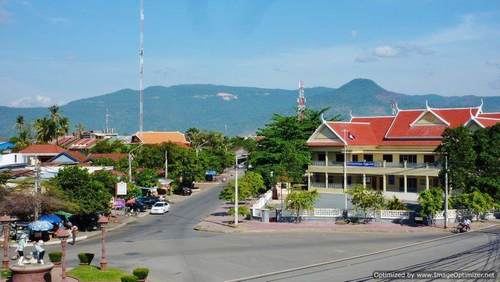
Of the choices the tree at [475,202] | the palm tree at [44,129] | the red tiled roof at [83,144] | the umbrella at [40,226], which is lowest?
the umbrella at [40,226]

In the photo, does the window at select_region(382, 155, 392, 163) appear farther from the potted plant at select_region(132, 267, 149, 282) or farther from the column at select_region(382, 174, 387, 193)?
the potted plant at select_region(132, 267, 149, 282)

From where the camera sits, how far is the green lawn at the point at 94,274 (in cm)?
2798

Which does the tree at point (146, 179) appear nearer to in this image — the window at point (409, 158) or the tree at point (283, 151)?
the tree at point (283, 151)

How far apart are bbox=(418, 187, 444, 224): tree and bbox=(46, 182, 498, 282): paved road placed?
3851mm

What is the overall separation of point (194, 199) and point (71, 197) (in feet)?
101

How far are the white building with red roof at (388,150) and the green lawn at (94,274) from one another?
34641 mm

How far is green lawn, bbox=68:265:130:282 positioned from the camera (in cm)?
2798

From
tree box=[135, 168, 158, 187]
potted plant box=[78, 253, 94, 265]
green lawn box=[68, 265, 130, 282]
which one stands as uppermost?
tree box=[135, 168, 158, 187]

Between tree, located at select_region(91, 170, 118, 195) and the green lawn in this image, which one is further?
tree, located at select_region(91, 170, 118, 195)

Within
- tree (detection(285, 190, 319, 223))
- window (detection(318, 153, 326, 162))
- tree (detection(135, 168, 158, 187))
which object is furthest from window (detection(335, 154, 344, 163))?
tree (detection(135, 168, 158, 187))

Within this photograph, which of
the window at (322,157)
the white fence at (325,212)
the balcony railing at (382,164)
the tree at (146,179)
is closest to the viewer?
the white fence at (325,212)

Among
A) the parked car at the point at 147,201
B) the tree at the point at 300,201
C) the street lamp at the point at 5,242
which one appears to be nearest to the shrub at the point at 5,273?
the street lamp at the point at 5,242

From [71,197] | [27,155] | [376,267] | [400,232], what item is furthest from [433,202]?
[27,155]

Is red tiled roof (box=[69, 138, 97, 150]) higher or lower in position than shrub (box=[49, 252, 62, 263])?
higher
